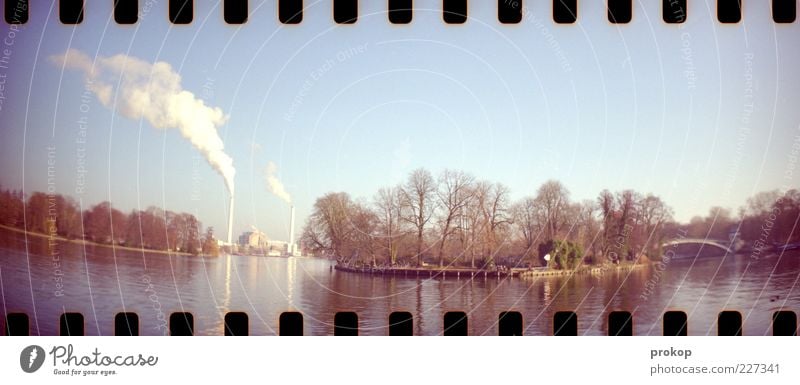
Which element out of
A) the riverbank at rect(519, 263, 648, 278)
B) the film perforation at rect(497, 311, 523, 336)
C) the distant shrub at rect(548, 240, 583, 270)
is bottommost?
the film perforation at rect(497, 311, 523, 336)

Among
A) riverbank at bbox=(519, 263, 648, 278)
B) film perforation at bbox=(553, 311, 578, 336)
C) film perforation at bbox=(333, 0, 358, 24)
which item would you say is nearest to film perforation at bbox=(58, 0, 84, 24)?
film perforation at bbox=(333, 0, 358, 24)

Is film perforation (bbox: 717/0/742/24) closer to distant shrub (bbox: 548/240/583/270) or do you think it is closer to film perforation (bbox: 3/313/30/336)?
film perforation (bbox: 3/313/30/336)

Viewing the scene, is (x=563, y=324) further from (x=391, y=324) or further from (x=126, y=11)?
(x=126, y=11)

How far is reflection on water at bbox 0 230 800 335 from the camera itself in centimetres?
Answer: 1414

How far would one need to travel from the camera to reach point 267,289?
705 inches

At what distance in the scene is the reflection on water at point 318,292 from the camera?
14141mm

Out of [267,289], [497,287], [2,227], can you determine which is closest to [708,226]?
[497,287]

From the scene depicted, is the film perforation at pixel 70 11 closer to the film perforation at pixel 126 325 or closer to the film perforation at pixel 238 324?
the film perforation at pixel 126 325

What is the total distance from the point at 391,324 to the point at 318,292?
341 inches

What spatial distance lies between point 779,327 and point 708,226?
8.18 meters

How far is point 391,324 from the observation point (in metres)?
9.88

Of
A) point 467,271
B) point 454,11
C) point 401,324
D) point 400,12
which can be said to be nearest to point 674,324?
point 401,324

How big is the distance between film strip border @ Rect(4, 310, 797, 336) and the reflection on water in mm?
627
